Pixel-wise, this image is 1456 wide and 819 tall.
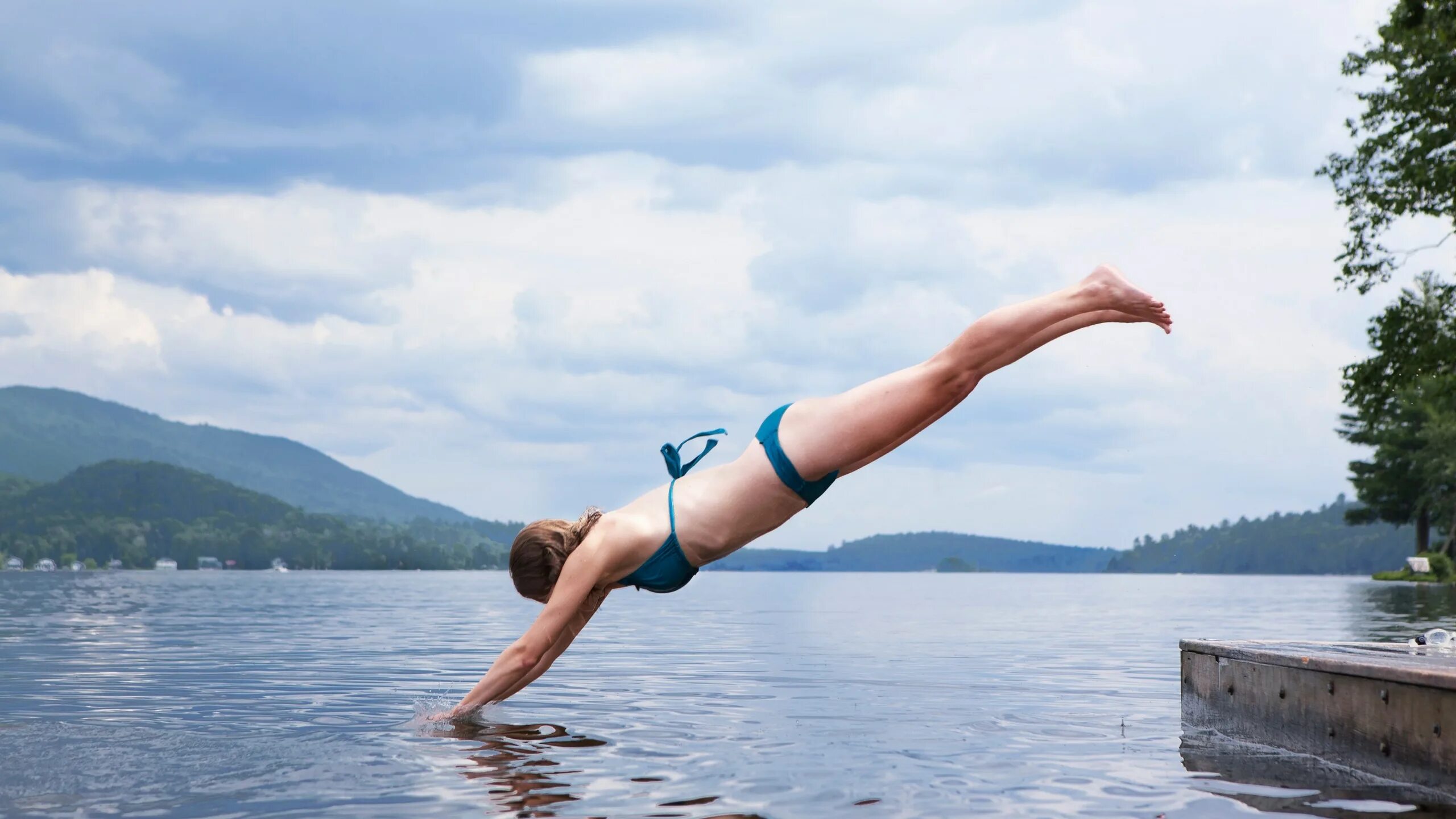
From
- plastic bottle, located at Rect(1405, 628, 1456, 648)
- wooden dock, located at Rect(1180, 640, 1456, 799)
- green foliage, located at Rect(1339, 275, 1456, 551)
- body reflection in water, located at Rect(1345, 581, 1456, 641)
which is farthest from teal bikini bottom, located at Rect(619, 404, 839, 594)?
green foliage, located at Rect(1339, 275, 1456, 551)

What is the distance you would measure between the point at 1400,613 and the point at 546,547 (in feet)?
110

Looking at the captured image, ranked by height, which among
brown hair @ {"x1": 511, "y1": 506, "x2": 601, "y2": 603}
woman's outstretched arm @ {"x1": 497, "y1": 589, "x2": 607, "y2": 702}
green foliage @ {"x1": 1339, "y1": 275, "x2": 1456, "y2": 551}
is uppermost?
green foliage @ {"x1": 1339, "y1": 275, "x2": 1456, "y2": 551}

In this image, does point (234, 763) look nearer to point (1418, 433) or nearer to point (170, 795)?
point (170, 795)

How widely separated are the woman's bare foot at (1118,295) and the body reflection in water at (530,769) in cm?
319

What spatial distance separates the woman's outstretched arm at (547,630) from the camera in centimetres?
764

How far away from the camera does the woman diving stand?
661cm

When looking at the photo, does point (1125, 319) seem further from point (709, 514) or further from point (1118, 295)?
point (709, 514)

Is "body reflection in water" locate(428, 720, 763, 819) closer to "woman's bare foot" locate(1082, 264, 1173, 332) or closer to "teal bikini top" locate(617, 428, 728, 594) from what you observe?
"teal bikini top" locate(617, 428, 728, 594)

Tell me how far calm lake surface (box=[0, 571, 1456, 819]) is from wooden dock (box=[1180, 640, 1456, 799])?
355 millimetres

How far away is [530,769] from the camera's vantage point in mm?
7414

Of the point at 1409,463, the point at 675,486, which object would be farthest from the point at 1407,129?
the point at 1409,463

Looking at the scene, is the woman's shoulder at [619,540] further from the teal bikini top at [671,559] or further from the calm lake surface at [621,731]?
the calm lake surface at [621,731]

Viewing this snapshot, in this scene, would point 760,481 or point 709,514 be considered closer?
point 760,481

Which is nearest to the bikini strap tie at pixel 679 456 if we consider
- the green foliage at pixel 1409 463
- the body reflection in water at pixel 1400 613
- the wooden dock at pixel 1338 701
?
the wooden dock at pixel 1338 701
